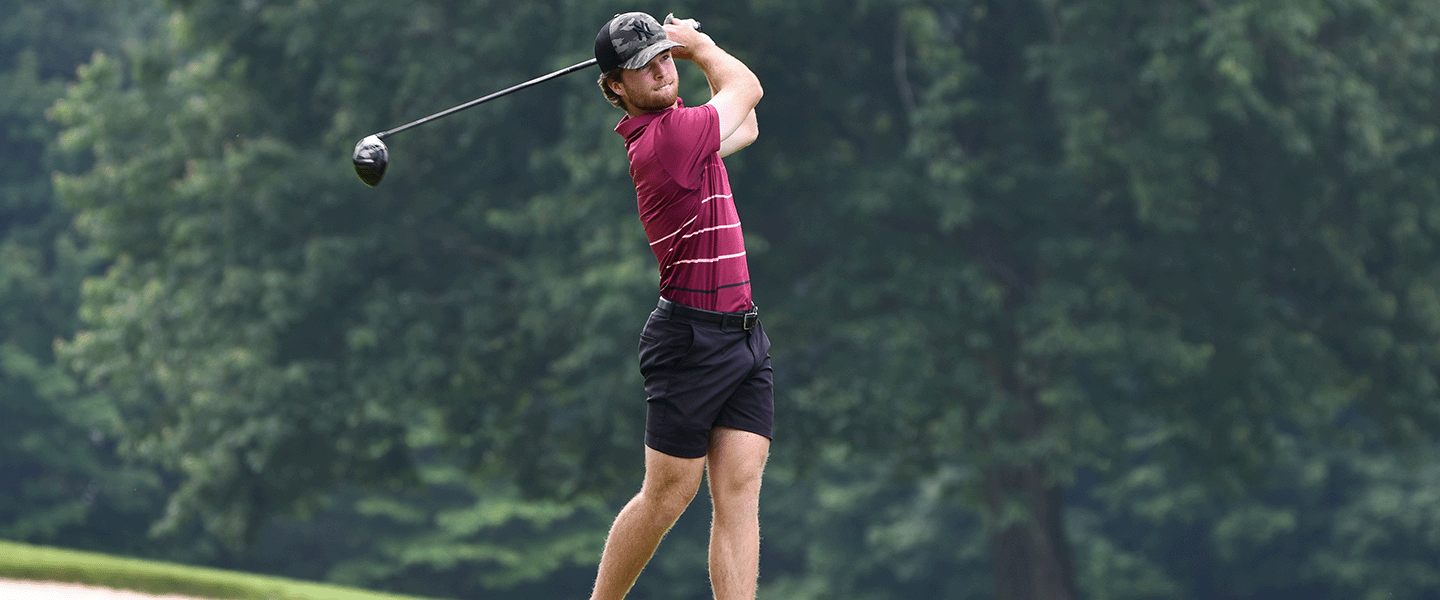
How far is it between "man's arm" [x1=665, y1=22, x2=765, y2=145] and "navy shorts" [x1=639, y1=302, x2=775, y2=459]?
50 cm

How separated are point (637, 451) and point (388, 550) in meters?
14.7

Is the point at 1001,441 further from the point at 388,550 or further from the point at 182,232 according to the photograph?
the point at 388,550

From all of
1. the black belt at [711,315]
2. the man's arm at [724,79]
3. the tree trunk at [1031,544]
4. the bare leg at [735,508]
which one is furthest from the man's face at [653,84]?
the tree trunk at [1031,544]

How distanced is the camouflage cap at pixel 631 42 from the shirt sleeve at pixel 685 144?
163mm

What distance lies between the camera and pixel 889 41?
1536cm

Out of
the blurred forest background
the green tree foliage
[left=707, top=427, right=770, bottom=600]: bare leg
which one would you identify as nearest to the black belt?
[left=707, top=427, right=770, bottom=600]: bare leg

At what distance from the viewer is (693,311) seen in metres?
4.11

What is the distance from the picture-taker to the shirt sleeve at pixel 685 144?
392 centimetres

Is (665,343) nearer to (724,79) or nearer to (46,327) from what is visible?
(724,79)

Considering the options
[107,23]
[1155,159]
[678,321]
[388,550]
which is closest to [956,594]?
[388,550]

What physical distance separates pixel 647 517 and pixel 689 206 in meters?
0.88

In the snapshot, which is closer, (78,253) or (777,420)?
(777,420)

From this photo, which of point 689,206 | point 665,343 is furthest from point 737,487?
point 689,206

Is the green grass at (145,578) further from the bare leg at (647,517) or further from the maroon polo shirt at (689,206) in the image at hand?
the maroon polo shirt at (689,206)
